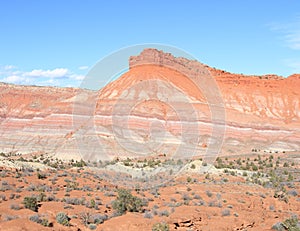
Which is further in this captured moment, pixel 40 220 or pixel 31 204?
pixel 31 204

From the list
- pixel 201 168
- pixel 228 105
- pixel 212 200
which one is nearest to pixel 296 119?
pixel 228 105

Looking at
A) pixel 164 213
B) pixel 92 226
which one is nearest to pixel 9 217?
pixel 92 226

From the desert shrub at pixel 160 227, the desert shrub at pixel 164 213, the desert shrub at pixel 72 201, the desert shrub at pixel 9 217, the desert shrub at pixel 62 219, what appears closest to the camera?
the desert shrub at pixel 160 227

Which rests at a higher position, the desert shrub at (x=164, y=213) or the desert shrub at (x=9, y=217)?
the desert shrub at (x=9, y=217)

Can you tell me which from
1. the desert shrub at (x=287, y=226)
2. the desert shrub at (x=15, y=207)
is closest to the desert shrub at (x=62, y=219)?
the desert shrub at (x=15, y=207)

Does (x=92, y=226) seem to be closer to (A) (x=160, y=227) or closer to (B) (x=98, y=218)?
(B) (x=98, y=218)

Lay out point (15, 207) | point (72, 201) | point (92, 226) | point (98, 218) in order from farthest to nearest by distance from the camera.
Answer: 1. point (72, 201)
2. point (15, 207)
3. point (98, 218)
4. point (92, 226)

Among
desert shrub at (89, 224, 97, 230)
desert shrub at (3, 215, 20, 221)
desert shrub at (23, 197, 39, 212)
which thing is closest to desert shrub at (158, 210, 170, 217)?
desert shrub at (89, 224, 97, 230)

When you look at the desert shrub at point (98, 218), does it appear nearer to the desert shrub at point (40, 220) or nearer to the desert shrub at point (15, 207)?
the desert shrub at point (40, 220)

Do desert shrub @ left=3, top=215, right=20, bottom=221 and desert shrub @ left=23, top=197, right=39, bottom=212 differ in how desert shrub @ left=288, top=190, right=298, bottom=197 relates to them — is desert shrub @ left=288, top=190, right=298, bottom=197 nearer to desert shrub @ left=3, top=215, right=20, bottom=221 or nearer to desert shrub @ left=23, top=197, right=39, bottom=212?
desert shrub @ left=23, top=197, right=39, bottom=212
